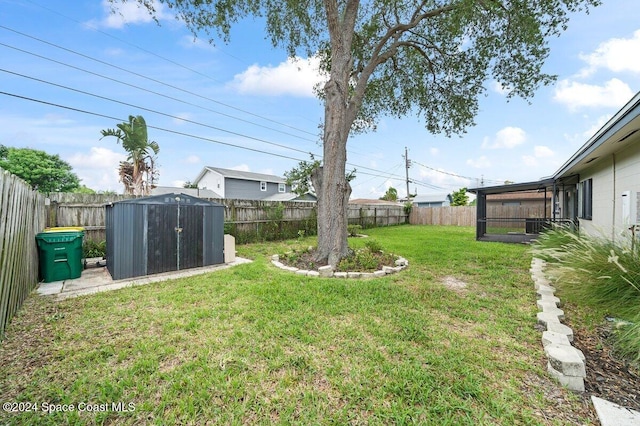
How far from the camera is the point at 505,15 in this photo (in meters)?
6.80

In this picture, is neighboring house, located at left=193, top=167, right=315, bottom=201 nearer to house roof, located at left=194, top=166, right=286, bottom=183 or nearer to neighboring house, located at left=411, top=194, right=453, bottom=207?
house roof, located at left=194, top=166, right=286, bottom=183

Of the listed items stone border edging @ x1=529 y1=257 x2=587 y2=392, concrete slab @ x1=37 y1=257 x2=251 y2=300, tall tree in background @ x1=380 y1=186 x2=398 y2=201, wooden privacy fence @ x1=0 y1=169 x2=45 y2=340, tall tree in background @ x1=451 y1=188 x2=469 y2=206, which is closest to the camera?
stone border edging @ x1=529 y1=257 x2=587 y2=392

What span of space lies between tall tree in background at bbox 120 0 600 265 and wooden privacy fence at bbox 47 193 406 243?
14.3ft

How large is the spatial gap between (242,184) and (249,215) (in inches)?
473

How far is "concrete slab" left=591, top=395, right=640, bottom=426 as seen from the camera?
5.05 ft

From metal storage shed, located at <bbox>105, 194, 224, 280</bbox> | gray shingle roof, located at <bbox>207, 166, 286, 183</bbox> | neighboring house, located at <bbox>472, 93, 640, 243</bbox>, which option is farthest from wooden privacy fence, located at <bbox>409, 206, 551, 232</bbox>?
metal storage shed, located at <bbox>105, 194, 224, 280</bbox>

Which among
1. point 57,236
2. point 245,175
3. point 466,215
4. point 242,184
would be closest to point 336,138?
point 57,236

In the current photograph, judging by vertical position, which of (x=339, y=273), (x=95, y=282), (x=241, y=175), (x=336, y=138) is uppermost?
(x=241, y=175)

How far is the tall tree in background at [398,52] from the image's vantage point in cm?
592

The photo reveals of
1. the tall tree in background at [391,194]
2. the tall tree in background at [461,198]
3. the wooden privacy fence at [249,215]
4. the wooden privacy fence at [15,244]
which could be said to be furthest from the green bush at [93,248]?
the tall tree in background at [391,194]

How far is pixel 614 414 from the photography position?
1616 mm

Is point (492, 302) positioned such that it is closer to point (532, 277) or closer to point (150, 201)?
point (532, 277)

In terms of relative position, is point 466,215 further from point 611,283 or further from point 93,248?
point 93,248

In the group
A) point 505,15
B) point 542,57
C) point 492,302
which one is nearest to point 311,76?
point 505,15
